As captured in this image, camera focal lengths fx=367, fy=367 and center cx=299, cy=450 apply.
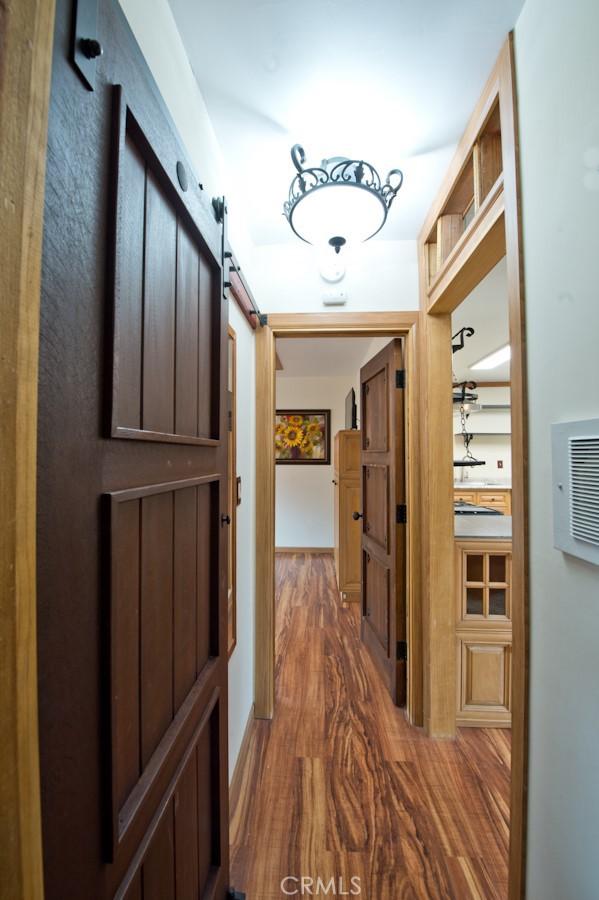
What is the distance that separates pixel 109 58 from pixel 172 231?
249 millimetres

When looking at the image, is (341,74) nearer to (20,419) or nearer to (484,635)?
(20,419)

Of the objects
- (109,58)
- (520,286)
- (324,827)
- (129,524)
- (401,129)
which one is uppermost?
(401,129)

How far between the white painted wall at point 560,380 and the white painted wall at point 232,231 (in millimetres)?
872

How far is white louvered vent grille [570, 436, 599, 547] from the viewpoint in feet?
2.24

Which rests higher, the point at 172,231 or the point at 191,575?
the point at 172,231

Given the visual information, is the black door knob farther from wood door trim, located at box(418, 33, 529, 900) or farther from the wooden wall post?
the wooden wall post

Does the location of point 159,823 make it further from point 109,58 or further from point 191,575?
point 109,58

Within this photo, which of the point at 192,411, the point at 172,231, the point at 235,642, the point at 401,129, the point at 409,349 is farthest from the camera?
the point at 409,349

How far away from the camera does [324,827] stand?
1.34 meters

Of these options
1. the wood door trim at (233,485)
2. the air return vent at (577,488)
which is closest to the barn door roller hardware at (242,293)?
the wood door trim at (233,485)

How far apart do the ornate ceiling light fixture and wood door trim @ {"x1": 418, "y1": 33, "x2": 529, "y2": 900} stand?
0.31 metres

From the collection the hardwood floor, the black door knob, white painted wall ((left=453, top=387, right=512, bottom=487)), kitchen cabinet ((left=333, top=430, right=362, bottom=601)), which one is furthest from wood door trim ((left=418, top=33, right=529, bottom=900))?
white painted wall ((left=453, top=387, right=512, bottom=487))

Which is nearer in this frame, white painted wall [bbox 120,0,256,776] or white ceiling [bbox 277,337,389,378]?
white painted wall [bbox 120,0,256,776]

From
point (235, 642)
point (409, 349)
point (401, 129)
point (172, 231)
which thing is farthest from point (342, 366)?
point (172, 231)
